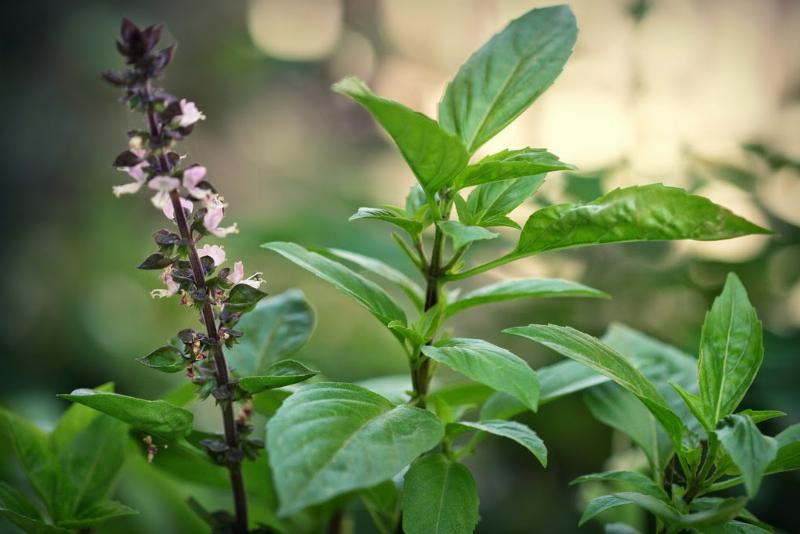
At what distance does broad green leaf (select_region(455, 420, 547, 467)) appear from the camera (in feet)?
1.27

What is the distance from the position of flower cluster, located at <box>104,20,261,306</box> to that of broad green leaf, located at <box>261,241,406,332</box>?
0.03m

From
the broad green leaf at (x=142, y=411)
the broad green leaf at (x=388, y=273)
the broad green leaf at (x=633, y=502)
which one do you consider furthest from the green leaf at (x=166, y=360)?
the broad green leaf at (x=633, y=502)

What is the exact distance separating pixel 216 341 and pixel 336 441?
0.13 meters

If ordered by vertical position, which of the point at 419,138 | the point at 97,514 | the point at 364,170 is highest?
the point at 364,170

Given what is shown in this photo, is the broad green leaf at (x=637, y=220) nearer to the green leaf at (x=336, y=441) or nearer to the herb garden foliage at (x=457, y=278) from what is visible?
the herb garden foliage at (x=457, y=278)

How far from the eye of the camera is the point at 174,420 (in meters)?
0.44

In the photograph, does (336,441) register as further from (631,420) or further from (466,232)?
(631,420)

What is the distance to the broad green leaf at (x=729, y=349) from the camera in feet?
1.50

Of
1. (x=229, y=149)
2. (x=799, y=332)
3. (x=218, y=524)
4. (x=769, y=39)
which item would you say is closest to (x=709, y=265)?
(x=799, y=332)

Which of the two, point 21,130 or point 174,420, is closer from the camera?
point 174,420

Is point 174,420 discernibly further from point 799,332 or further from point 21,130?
point 21,130

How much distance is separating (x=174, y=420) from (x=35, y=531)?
114 mm

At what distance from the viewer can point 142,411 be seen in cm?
42

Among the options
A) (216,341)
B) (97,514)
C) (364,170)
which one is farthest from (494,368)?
(364,170)
